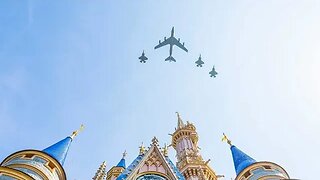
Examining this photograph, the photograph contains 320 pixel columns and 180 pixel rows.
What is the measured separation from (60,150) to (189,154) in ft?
61.9

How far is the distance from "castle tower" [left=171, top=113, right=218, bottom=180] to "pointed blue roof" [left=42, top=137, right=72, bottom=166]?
12.6 metres

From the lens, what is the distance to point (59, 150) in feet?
81.8

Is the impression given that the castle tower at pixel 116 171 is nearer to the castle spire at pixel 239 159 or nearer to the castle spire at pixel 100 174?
the castle spire at pixel 100 174

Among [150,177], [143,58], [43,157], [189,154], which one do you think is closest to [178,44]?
[143,58]

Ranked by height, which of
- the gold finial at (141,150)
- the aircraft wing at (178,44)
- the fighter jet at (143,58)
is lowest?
the gold finial at (141,150)

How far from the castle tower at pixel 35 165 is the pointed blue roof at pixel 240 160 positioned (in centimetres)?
1351

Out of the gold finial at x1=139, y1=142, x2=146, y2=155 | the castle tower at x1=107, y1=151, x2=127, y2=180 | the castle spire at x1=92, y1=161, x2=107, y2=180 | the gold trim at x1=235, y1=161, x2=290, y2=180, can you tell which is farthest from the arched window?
the castle tower at x1=107, y1=151, x2=127, y2=180

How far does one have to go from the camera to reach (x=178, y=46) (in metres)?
44.9

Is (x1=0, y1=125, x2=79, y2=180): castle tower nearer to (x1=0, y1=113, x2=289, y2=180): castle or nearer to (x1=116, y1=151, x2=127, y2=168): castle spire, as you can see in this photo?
(x1=0, y1=113, x2=289, y2=180): castle

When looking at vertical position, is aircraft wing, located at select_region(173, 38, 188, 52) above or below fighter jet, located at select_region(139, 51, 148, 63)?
above

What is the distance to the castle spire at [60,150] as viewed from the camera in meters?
23.6

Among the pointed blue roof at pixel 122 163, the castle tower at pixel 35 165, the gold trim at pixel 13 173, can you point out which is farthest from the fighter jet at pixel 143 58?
the gold trim at pixel 13 173

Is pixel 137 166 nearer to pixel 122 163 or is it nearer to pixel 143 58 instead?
pixel 122 163

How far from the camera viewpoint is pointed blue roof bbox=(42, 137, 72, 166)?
2359cm
